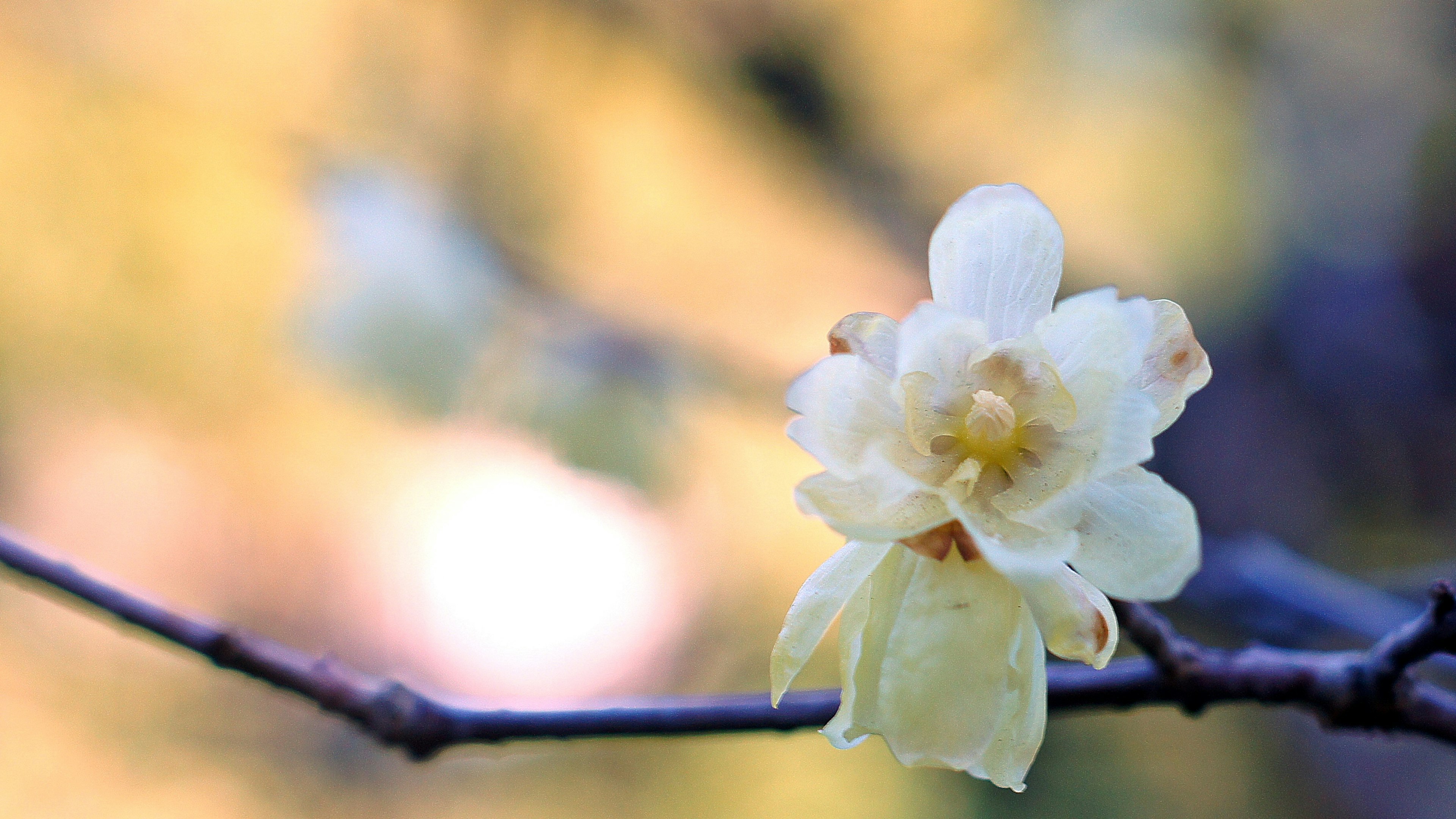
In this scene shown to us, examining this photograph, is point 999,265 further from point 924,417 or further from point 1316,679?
point 1316,679

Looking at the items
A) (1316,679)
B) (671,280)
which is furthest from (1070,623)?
(671,280)

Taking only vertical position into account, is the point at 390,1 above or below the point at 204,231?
above

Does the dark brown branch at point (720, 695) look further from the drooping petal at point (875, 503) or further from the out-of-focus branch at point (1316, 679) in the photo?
the drooping petal at point (875, 503)

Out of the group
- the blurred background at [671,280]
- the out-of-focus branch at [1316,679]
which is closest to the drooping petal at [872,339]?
the out-of-focus branch at [1316,679]

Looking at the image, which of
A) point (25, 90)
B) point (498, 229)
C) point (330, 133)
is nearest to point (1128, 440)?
point (498, 229)

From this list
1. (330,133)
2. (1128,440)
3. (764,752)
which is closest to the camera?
(1128,440)

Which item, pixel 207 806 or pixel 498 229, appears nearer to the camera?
pixel 498 229

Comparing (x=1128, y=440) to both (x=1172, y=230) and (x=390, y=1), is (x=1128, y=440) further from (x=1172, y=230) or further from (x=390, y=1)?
(x=390, y=1)

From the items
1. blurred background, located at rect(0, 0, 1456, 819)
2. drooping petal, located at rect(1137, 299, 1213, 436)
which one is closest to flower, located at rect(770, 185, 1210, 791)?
drooping petal, located at rect(1137, 299, 1213, 436)
